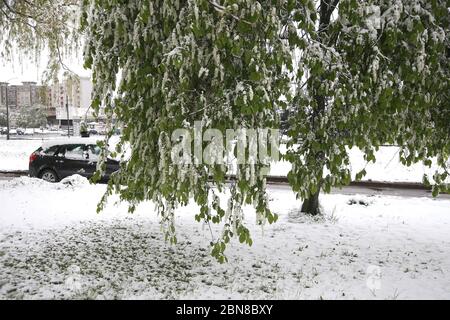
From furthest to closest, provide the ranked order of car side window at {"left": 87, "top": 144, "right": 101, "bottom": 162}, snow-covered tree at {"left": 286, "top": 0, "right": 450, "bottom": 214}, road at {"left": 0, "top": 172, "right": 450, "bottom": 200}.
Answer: road at {"left": 0, "top": 172, "right": 450, "bottom": 200} < car side window at {"left": 87, "top": 144, "right": 101, "bottom": 162} < snow-covered tree at {"left": 286, "top": 0, "right": 450, "bottom": 214}

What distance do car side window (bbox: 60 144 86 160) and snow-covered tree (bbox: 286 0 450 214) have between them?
29.4 feet

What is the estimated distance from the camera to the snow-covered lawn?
443 cm

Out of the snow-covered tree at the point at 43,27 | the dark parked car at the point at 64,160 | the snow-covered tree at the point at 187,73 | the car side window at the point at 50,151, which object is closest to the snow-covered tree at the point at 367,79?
the snow-covered tree at the point at 187,73

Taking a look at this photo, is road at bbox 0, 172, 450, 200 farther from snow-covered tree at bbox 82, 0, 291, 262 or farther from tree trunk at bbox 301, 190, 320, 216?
snow-covered tree at bbox 82, 0, 291, 262

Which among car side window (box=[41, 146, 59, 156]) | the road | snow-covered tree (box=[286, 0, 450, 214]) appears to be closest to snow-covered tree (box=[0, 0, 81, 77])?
car side window (box=[41, 146, 59, 156])

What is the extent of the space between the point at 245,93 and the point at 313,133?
1275 mm

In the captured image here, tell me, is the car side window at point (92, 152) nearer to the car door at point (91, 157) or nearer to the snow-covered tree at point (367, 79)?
the car door at point (91, 157)

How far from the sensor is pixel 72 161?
38.3 feet

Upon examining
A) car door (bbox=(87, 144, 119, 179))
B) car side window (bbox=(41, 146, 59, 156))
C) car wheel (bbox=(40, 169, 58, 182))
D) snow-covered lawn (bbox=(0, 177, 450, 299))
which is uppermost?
car side window (bbox=(41, 146, 59, 156))

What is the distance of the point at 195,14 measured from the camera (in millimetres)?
2941

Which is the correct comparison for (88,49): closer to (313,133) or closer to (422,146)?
(313,133)

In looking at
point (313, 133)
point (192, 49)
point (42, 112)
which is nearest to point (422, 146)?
point (313, 133)

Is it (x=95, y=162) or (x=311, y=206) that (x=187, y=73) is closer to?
(x=311, y=206)

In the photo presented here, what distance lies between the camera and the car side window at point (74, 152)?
1170 cm
